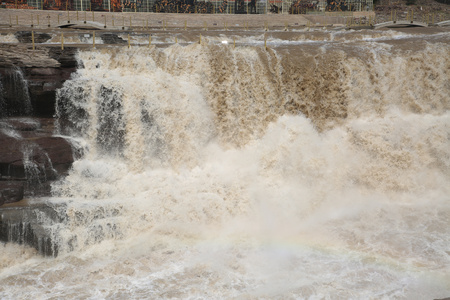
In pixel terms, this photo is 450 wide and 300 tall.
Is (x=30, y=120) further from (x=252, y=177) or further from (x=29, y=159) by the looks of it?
(x=252, y=177)

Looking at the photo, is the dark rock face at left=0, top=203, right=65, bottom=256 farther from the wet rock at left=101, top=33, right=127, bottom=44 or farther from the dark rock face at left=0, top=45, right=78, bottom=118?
the wet rock at left=101, top=33, right=127, bottom=44

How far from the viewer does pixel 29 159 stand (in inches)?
456

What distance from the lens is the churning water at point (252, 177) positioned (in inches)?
380

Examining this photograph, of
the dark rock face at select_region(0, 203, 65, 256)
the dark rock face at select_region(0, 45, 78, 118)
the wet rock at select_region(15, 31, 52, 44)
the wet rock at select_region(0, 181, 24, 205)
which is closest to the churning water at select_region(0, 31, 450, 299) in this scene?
the dark rock face at select_region(0, 203, 65, 256)

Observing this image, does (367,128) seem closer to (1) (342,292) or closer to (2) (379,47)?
(2) (379,47)

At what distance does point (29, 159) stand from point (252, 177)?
540 cm

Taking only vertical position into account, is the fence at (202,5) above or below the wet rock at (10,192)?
above

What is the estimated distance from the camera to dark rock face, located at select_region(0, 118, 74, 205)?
11367 mm

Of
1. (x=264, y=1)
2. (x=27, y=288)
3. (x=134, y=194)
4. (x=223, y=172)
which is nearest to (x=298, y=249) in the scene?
(x=223, y=172)

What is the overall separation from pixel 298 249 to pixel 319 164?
3.18 m

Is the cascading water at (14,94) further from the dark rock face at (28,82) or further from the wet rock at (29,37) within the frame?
the wet rock at (29,37)

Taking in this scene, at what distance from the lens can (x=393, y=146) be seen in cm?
1363

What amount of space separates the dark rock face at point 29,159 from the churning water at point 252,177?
14.6 inches

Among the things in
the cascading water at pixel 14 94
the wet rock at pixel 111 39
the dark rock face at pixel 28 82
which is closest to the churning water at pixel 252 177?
the dark rock face at pixel 28 82
